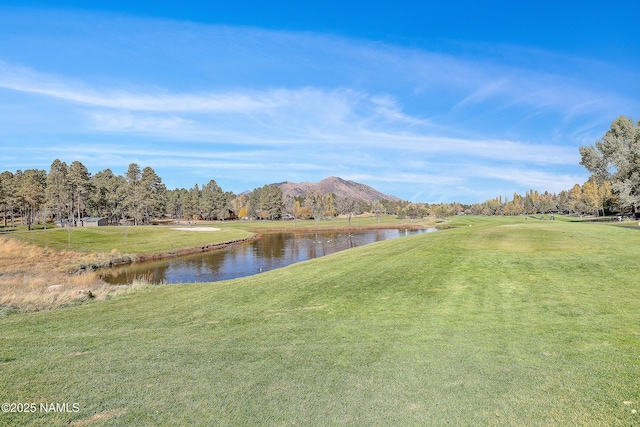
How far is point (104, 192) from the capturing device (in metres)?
103

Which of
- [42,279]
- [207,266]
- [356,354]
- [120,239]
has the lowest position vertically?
[207,266]

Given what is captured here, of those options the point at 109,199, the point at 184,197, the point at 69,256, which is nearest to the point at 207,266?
the point at 69,256

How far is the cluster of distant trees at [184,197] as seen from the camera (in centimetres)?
5409

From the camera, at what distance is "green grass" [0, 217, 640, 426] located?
17.5 ft

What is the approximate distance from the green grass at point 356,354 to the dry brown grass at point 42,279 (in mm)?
2451

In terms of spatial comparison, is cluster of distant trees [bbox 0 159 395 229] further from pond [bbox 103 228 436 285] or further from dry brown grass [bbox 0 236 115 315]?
pond [bbox 103 228 436 285]

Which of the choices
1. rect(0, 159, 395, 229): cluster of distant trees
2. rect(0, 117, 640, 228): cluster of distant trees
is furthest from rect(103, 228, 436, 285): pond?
rect(0, 117, 640, 228): cluster of distant trees

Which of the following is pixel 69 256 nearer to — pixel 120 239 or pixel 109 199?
pixel 120 239

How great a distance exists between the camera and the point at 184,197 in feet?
438

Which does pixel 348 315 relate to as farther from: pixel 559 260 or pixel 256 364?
pixel 559 260

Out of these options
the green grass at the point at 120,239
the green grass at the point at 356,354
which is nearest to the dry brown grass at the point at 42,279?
the green grass at the point at 356,354

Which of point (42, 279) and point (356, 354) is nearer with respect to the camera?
point (356, 354)

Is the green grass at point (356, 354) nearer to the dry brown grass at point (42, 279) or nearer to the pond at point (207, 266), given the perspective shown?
the dry brown grass at point (42, 279)

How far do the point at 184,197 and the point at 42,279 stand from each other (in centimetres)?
11697
